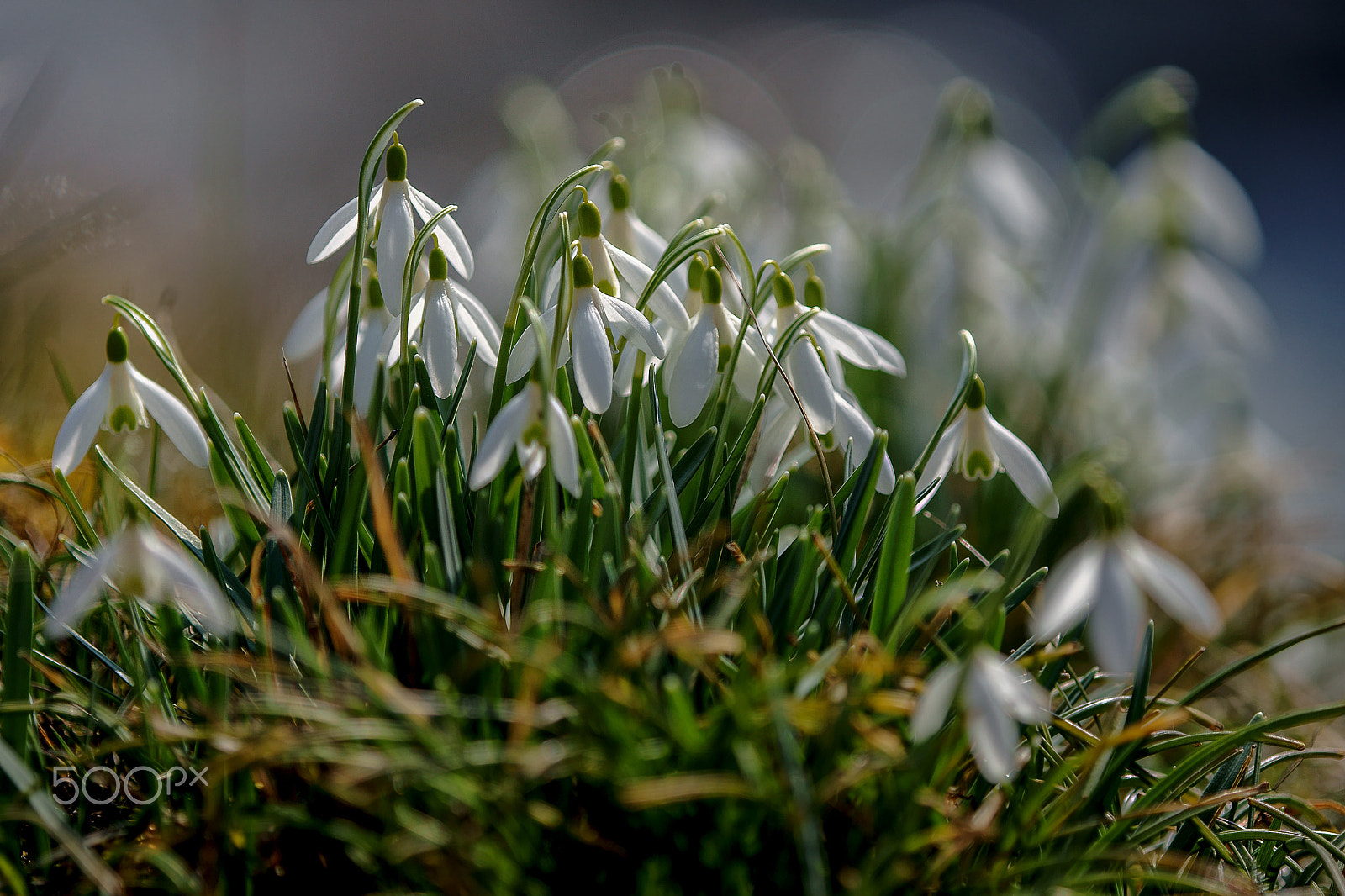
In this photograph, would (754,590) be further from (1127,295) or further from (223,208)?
(223,208)

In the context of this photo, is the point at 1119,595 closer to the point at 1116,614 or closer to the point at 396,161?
the point at 1116,614

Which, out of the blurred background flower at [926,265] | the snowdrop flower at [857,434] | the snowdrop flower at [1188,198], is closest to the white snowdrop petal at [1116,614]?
the blurred background flower at [926,265]

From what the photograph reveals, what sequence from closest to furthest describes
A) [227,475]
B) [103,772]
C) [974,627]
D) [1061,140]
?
[974,627], [103,772], [227,475], [1061,140]

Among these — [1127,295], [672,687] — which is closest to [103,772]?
[672,687]

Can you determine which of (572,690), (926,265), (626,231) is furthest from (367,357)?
(926,265)

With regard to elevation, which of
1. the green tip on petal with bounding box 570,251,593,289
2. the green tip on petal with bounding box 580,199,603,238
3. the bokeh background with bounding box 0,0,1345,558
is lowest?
the bokeh background with bounding box 0,0,1345,558

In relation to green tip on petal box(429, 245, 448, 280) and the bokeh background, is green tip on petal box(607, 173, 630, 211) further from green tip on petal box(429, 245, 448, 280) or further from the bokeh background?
the bokeh background

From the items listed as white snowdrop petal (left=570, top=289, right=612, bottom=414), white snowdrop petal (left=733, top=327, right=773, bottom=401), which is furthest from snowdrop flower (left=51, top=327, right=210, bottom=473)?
white snowdrop petal (left=733, top=327, right=773, bottom=401)
